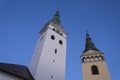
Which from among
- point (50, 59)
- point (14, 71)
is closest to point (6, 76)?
point (14, 71)

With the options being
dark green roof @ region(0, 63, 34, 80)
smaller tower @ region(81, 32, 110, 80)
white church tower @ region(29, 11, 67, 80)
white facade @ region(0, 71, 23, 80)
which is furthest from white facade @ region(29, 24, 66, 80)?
white facade @ region(0, 71, 23, 80)

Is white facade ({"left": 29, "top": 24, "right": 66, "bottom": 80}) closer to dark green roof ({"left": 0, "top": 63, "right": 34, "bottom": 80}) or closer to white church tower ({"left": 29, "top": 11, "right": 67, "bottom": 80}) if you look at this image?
white church tower ({"left": 29, "top": 11, "right": 67, "bottom": 80})

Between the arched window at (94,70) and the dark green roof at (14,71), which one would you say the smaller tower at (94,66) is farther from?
the dark green roof at (14,71)

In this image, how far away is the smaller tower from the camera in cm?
2112

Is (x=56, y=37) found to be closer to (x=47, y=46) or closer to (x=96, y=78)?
(x=47, y=46)

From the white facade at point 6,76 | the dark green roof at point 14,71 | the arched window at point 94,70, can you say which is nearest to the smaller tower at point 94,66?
the arched window at point 94,70

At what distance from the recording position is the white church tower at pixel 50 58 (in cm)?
2108

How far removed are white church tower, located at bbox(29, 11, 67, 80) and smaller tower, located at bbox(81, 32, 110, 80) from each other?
11.1 feet

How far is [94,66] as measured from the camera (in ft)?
75.0

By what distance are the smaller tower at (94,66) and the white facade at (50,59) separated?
3.38m

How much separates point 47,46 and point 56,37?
3.89 meters

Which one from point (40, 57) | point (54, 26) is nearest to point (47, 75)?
point (40, 57)

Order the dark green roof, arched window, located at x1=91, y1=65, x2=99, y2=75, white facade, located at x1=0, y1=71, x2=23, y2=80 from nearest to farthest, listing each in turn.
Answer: white facade, located at x1=0, y1=71, x2=23, y2=80
the dark green roof
arched window, located at x1=91, y1=65, x2=99, y2=75

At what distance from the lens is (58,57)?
2459 cm
